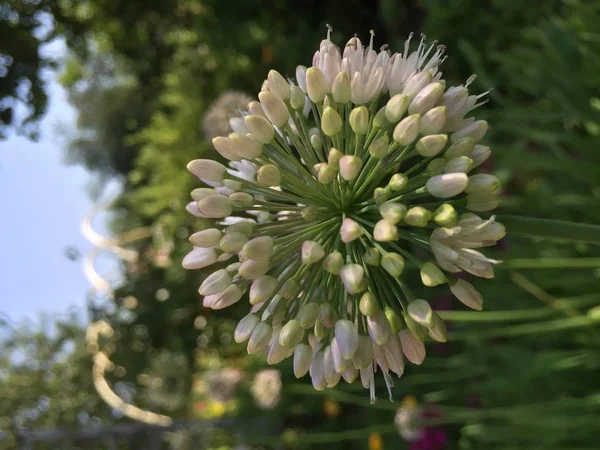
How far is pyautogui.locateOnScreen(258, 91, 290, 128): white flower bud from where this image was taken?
1.17 feet

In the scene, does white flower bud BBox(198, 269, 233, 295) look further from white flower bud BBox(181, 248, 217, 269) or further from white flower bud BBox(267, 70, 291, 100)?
white flower bud BBox(267, 70, 291, 100)

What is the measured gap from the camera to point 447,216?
302 millimetres

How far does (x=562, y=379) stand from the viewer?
92cm

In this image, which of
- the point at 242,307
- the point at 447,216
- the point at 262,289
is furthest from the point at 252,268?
the point at 242,307

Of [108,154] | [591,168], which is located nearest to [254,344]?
[591,168]

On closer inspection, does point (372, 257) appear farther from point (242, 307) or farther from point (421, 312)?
point (242, 307)

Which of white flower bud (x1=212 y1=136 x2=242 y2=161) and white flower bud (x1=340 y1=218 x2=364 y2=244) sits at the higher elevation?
white flower bud (x1=212 y1=136 x2=242 y2=161)

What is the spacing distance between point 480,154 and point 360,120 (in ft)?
0.26

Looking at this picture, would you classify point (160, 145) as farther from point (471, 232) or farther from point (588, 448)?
point (471, 232)

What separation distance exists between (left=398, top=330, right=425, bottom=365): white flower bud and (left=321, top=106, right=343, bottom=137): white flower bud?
Answer: 14 cm

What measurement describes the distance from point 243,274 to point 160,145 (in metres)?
1.42

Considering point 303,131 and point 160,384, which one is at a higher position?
point 160,384

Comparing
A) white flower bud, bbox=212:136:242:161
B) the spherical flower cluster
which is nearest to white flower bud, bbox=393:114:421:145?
the spherical flower cluster

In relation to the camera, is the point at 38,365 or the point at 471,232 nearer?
the point at 471,232
